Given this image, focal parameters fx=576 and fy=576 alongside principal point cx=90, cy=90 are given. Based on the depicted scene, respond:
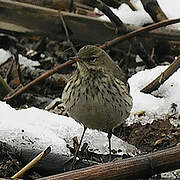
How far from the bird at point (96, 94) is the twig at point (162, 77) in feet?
2.53

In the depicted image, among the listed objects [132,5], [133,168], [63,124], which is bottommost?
[63,124]

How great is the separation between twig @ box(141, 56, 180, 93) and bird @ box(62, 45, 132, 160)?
0.77 metres

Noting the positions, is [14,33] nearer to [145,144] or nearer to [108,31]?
[108,31]

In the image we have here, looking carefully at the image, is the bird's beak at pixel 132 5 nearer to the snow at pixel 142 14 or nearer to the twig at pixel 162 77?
the snow at pixel 142 14

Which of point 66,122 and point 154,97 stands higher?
point 66,122

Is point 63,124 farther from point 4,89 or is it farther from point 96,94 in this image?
point 4,89

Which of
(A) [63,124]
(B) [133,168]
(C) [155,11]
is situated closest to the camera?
(B) [133,168]

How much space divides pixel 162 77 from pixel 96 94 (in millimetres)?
1118

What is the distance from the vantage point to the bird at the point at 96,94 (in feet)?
10.8

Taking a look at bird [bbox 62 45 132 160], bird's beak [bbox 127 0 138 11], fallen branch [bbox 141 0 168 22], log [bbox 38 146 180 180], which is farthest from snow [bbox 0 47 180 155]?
log [bbox 38 146 180 180]

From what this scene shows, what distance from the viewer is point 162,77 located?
4305mm

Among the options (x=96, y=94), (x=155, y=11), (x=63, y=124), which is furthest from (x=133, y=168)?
(x=155, y=11)

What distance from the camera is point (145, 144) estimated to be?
3834mm

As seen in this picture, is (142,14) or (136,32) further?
(142,14)
